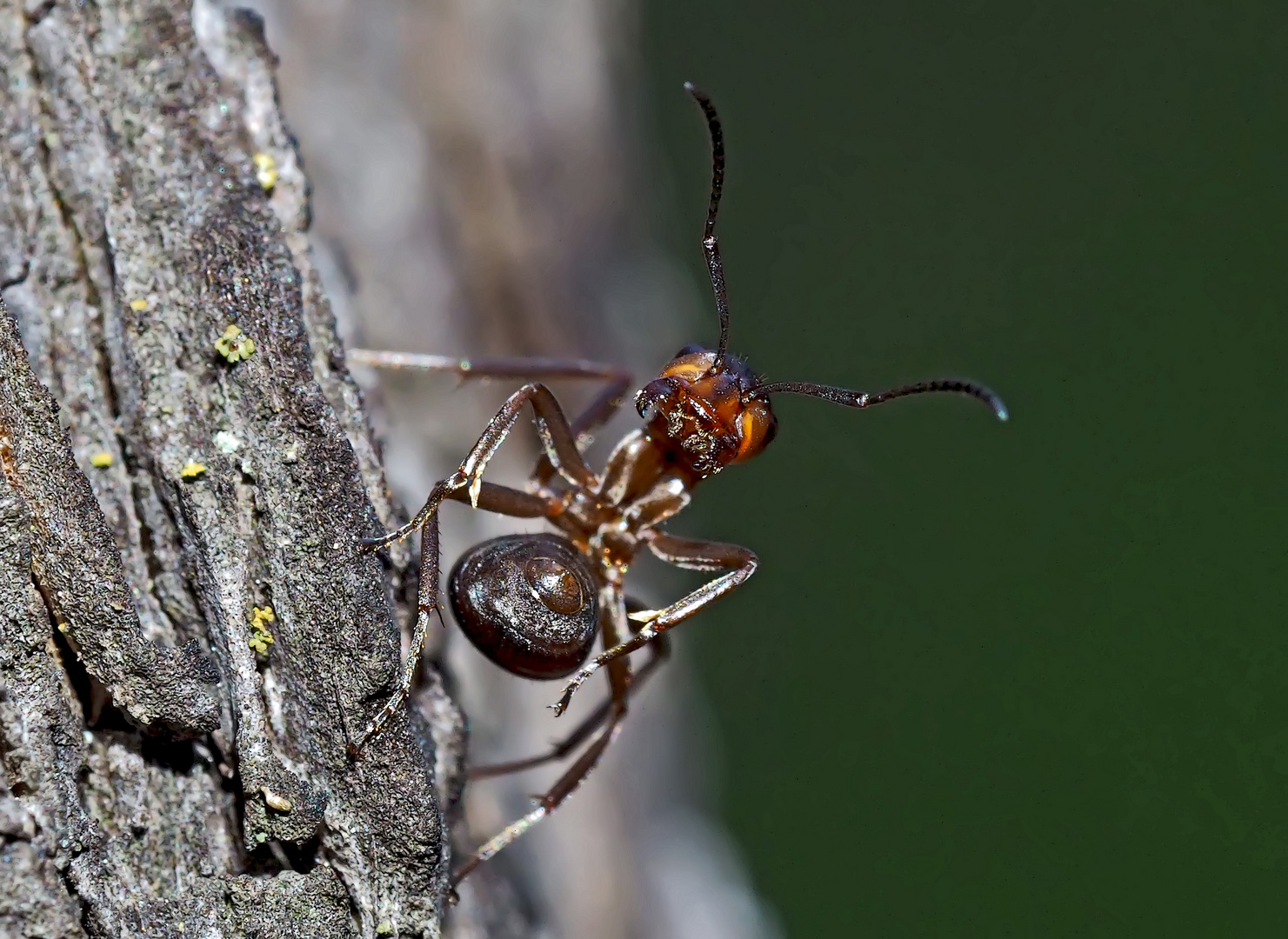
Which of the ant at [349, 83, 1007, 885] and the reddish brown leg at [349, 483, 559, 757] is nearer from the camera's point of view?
the reddish brown leg at [349, 483, 559, 757]

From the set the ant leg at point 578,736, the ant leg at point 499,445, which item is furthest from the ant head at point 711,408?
the ant leg at point 578,736

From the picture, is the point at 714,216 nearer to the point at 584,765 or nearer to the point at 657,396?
the point at 657,396

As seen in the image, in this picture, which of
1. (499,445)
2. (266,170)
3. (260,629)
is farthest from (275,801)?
(266,170)

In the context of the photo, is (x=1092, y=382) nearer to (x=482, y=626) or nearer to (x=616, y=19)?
(x=616, y=19)

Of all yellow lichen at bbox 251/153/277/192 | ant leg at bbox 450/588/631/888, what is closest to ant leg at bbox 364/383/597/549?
ant leg at bbox 450/588/631/888

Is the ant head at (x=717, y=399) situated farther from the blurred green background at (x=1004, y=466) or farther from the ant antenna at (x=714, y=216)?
the blurred green background at (x=1004, y=466)

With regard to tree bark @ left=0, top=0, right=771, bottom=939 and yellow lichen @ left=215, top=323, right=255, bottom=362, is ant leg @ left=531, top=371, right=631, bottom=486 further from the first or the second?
yellow lichen @ left=215, top=323, right=255, bottom=362
